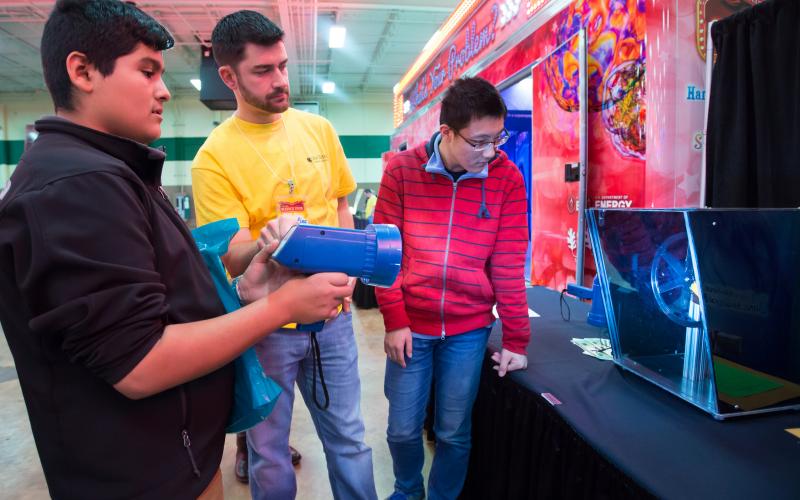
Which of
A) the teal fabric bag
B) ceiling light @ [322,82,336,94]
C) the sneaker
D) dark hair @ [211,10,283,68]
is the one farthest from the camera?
ceiling light @ [322,82,336,94]

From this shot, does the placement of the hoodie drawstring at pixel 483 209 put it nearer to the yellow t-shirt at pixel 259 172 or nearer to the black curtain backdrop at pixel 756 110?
the yellow t-shirt at pixel 259 172

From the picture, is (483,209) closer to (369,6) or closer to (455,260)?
(455,260)

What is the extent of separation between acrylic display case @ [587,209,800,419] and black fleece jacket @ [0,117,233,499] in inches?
41.0

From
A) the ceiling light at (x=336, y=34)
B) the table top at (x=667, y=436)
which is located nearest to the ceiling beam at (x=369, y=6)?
the ceiling light at (x=336, y=34)

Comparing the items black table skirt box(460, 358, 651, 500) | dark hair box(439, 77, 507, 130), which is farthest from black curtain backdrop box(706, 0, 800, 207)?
black table skirt box(460, 358, 651, 500)

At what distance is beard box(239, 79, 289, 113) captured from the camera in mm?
1317

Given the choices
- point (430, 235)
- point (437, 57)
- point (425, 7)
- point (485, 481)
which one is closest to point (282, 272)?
point (430, 235)

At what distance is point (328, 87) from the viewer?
41.7 feet

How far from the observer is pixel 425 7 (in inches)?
286

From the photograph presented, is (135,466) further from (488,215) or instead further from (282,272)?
(488,215)

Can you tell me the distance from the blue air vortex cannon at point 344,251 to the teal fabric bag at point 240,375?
110 millimetres

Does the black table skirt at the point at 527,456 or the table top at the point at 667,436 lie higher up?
the table top at the point at 667,436

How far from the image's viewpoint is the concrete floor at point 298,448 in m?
2.12

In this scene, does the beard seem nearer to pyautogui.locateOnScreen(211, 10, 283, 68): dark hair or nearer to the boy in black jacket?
pyautogui.locateOnScreen(211, 10, 283, 68): dark hair
